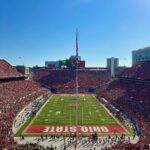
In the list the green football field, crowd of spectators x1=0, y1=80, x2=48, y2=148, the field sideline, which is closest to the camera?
crowd of spectators x1=0, y1=80, x2=48, y2=148

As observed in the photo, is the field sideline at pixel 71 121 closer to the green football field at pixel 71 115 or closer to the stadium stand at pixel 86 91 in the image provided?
the green football field at pixel 71 115

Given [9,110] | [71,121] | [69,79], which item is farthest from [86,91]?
[71,121]

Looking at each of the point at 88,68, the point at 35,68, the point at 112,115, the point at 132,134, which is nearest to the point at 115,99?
the point at 112,115

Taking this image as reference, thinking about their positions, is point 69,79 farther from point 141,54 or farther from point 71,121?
point 71,121

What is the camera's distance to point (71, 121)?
44688 millimetres

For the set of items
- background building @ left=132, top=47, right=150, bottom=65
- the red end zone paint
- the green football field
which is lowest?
the red end zone paint

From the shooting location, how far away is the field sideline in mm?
39250

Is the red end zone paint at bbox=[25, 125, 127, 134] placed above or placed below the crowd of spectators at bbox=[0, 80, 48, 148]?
below

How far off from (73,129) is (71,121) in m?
5.02

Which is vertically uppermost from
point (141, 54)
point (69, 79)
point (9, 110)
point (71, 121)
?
point (141, 54)

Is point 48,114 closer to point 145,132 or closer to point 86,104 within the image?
point 86,104

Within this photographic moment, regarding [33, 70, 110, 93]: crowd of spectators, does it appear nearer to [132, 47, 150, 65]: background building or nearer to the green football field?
[132, 47, 150, 65]: background building

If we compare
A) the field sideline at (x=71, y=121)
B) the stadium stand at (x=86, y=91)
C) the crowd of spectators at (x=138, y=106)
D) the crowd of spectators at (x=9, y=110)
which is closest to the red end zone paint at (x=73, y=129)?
the field sideline at (x=71, y=121)

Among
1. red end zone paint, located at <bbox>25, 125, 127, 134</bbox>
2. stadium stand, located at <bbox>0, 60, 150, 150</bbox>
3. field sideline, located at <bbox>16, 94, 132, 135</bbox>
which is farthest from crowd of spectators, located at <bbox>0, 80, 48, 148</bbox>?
red end zone paint, located at <bbox>25, 125, 127, 134</bbox>
